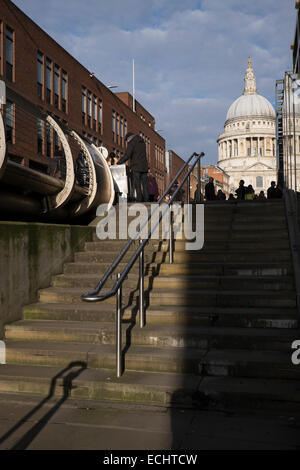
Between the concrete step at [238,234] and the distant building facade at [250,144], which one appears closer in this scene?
the concrete step at [238,234]

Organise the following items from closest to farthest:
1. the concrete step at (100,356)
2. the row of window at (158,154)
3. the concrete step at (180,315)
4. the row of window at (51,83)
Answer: the concrete step at (100,356), the concrete step at (180,315), the row of window at (51,83), the row of window at (158,154)

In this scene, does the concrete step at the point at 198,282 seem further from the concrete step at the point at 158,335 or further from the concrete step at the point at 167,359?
the concrete step at the point at 167,359

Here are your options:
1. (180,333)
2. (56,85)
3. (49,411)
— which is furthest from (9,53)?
(49,411)

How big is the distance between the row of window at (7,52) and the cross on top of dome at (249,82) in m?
118

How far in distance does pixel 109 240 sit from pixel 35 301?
7.27 feet

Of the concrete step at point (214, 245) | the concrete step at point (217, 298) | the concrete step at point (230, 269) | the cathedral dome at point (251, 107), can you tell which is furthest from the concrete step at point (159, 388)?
the cathedral dome at point (251, 107)

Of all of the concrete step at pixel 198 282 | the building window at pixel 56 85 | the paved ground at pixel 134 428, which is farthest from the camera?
the building window at pixel 56 85

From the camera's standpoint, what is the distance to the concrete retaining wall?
18.9ft

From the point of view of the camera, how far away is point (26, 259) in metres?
6.28

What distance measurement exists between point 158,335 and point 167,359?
46 centimetres

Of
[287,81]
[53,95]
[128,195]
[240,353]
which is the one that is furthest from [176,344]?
[53,95]

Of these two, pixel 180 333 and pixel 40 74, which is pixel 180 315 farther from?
pixel 40 74

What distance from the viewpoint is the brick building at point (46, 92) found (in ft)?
82.5
